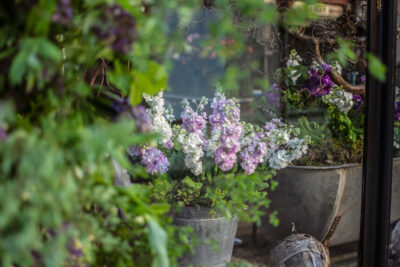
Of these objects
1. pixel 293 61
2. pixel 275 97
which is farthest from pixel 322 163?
pixel 293 61

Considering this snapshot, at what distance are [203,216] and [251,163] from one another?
278mm

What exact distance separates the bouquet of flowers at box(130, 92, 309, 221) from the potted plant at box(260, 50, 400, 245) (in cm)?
15

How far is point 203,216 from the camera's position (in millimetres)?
1554

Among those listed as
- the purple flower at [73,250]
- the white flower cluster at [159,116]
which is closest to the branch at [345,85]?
the white flower cluster at [159,116]

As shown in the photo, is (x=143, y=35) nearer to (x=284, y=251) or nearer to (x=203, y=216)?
(x=203, y=216)

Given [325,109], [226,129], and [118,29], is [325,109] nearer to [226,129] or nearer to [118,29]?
[226,129]

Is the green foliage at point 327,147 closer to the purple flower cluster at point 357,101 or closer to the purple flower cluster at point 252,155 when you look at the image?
the purple flower cluster at point 357,101

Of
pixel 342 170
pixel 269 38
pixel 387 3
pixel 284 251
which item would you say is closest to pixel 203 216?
pixel 284 251

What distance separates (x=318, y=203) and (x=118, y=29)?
1.37 meters

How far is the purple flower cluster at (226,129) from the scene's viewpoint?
1.54 metres

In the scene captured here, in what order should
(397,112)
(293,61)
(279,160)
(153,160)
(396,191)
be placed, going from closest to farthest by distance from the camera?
(153,160)
(279,160)
(293,61)
(396,191)
(397,112)

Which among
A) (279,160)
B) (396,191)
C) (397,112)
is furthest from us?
(397,112)

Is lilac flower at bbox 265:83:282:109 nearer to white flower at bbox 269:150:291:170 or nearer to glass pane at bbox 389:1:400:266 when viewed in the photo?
white flower at bbox 269:150:291:170

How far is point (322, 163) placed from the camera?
5.90ft
